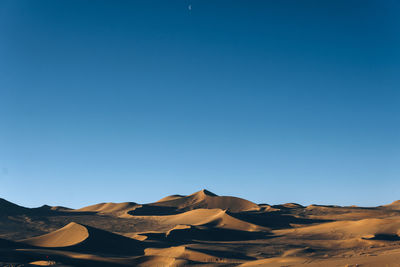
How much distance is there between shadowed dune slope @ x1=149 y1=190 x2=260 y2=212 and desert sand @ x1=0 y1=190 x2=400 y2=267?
1105 centimetres

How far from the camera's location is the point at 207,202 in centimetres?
7594

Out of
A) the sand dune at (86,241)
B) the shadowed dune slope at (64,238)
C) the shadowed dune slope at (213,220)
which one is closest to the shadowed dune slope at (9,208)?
the shadowed dune slope at (213,220)

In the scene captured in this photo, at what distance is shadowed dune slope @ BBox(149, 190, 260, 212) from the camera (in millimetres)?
72812

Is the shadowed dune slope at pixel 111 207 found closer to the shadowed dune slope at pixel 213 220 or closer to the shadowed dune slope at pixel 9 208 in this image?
the shadowed dune slope at pixel 9 208

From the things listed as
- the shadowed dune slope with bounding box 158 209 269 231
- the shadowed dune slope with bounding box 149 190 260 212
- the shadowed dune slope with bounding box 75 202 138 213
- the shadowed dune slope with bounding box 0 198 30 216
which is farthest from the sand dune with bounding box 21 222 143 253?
the shadowed dune slope with bounding box 75 202 138 213

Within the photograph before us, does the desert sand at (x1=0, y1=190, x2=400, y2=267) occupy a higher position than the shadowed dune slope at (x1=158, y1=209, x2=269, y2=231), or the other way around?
the shadowed dune slope at (x1=158, y1=209, x2=269, y2=231)

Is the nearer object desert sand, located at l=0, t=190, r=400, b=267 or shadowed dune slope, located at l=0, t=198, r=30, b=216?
desert sand, located at l=0, t=190, r=400, b=267

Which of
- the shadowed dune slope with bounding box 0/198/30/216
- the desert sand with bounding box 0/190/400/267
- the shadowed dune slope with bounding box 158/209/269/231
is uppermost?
the shadowed dune slope with bounding box 0/198/30/216

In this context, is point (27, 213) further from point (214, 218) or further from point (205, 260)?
point (205, 260)

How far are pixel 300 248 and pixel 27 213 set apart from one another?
169 feet

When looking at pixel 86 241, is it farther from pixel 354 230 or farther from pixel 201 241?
pixel 354 230

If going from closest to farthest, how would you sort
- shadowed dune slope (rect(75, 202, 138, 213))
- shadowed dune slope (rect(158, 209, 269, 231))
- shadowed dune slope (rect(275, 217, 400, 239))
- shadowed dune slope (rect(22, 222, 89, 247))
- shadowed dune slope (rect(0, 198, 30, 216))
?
shadowed dune slope (rect(22, 222, 89, 247)), shadowed dune slope (rect(275, 217, 400, 239)), shadowed dune slope (rect(158, 209, 269, 231)), shadowed dune slope (rect(0, 198, 30, 216)), shadowed dune slope (rect(75, 202, 138, 213))

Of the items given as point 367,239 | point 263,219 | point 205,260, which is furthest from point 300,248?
point 263,219

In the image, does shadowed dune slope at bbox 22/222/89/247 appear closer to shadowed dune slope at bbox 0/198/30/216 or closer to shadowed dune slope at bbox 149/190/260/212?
shadowed dune slope at bbox 0/198/30/216
